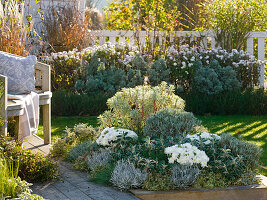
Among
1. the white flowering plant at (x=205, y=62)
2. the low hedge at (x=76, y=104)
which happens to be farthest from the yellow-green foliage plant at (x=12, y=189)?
the white flowering plant at (x=205, y=62)

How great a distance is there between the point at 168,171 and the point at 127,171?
1.05 ft

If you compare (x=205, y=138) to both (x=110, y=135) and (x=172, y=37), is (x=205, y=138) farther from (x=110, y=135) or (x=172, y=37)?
(x=172, y=37)

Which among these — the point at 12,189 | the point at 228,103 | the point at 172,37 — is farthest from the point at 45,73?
the point at 172,37

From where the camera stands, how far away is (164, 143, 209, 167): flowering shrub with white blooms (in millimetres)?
3363

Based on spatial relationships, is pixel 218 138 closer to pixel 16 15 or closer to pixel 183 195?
pixel 183 195

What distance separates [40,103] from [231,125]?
2855 mm

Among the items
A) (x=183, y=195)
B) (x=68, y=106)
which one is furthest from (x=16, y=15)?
(x=183, y=195)

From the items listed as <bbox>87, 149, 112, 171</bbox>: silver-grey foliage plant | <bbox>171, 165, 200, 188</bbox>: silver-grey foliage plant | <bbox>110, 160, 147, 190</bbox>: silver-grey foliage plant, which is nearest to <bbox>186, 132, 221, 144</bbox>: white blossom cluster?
<bbox>171, 165, 200, 188</bbox>: silver-grey foliage plant

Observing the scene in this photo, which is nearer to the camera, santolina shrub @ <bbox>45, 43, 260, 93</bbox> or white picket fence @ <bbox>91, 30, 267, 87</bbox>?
santolina shrub @ <bbox>45, 43, 260, 93</bbox>

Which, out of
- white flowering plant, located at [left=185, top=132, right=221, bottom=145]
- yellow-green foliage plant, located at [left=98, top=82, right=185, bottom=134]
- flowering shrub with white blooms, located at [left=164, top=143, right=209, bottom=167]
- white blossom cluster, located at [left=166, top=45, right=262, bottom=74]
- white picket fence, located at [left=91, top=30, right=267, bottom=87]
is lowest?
flowering shrub with white blooms, located at [left=164, top=143, right=209, bottom=167]

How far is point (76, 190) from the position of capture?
10.9 feet

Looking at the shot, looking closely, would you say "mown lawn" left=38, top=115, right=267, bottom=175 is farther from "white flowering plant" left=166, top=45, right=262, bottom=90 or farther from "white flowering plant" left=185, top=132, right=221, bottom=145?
"white flowering plant" left=185, top=132, right=221, bottom=145

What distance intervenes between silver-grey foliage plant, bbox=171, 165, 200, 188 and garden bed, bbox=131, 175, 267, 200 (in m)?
0.06

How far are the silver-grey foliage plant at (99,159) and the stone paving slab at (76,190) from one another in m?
0.13
